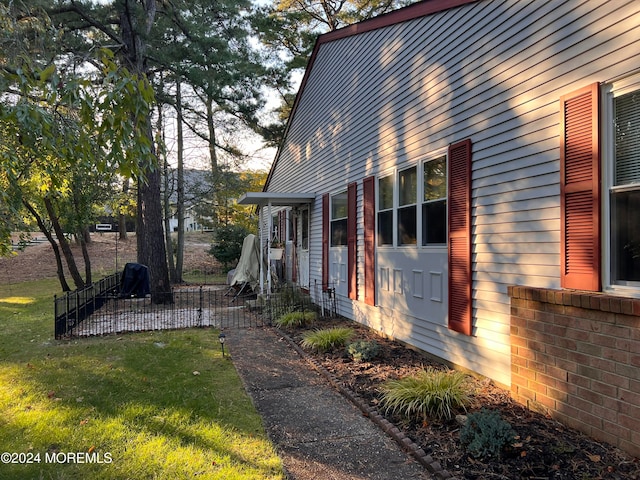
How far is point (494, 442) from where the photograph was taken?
321cm

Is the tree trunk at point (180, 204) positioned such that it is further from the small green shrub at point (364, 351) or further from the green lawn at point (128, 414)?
the small green shrub at point (364, 351)

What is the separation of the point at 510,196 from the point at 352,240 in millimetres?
4375

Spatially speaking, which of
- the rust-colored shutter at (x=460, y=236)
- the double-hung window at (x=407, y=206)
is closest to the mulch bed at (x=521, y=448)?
the rust-colored shutter at (x=460, y=236)

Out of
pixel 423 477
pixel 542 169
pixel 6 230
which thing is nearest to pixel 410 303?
pixel 542 169

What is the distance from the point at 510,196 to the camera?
178 inches

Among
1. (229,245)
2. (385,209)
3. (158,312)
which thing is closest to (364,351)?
(385,209)

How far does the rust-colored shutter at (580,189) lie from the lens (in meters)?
3.50

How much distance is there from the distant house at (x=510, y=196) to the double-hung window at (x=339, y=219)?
2.41ft

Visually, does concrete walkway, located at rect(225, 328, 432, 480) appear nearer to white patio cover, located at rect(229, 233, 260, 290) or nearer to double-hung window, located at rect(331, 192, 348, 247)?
double-hung window, located at rect(331, 192, 348, 247)

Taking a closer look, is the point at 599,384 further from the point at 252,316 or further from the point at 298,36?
the point at 298,36

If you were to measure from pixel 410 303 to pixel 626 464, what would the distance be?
3664 mm

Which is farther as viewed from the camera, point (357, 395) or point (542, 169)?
point (357, 395)

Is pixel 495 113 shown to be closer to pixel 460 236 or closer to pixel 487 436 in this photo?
pixel 460 236

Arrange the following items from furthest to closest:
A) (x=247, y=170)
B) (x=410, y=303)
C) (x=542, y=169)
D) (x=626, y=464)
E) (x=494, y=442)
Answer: (x=247, y=170) → (x=410, y=303) → (x=542, y=169) → (x=494, y=442) → (x=626, y=464)
